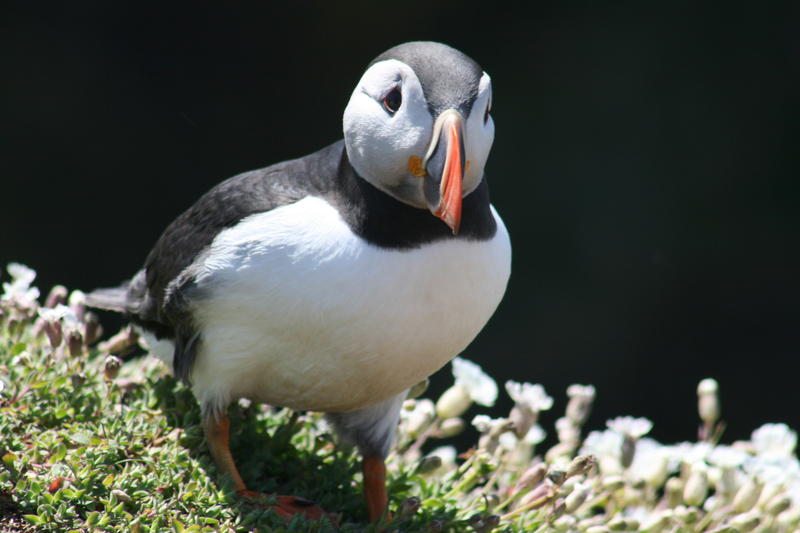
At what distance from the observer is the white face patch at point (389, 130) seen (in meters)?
2.92

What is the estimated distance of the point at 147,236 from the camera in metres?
7.87

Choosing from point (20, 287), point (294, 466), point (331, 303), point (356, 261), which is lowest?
point (294, 466)

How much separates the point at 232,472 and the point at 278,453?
46 centimetres

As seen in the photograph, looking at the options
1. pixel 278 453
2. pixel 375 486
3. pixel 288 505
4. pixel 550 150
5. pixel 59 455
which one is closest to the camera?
pixel 59 455

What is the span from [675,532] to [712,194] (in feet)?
16.0

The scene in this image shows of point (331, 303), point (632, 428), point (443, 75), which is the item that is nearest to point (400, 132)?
point (443, 75)

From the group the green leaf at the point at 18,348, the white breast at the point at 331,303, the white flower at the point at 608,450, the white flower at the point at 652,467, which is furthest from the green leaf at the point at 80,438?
the white flower at the point at 652,467

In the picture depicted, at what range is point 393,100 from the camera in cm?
299

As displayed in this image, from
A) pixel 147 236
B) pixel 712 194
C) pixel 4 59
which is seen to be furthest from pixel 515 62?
pixel 4 59

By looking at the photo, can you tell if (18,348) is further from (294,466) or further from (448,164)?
(448,164)

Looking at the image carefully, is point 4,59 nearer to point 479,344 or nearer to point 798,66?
point 479,344

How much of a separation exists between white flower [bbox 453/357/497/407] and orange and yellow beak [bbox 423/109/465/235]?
1388mm

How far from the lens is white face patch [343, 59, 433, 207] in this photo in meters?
2.92

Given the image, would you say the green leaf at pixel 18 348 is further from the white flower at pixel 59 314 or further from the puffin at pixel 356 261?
the puffin at pixel 356 261
